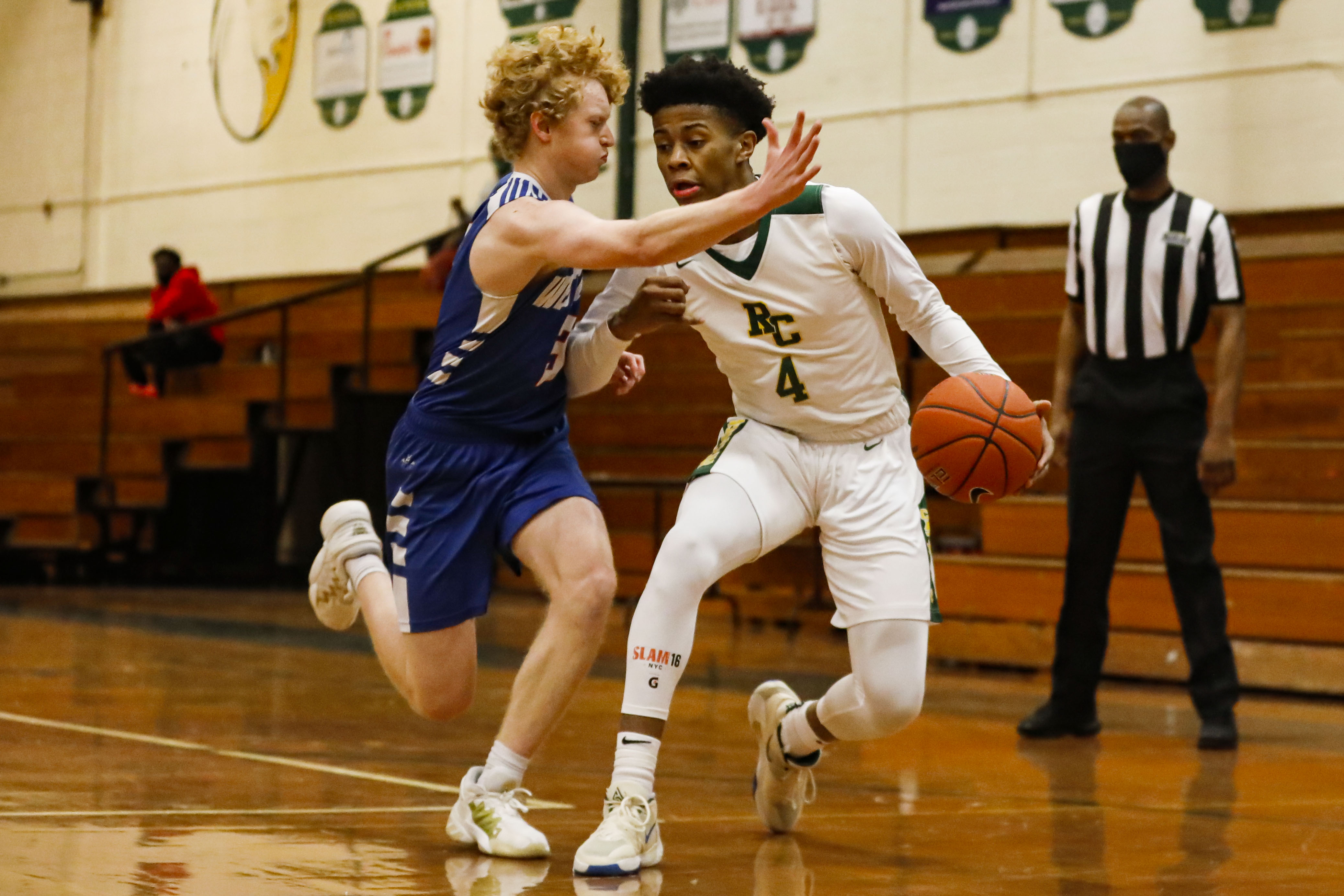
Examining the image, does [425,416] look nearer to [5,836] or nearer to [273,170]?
[5,836]

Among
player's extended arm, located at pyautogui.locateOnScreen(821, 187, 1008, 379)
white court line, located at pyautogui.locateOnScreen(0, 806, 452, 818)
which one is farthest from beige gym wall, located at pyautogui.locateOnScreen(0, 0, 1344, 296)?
white court line, located at pyautogui.locateOnScreen(0, 806, 452, 818)

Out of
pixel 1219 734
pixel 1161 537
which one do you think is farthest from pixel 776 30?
pixel 1219 734

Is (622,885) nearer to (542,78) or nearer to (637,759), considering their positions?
(637,759)

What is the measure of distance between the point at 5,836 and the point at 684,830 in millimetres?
1378

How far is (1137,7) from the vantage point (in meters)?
10.2

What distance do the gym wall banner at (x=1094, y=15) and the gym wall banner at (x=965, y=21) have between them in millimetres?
392

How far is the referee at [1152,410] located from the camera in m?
5.67

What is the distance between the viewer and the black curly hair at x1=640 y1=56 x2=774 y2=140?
3.71 m

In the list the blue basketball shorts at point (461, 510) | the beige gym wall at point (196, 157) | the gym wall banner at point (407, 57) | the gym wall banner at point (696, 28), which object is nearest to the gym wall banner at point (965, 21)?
the gym wall banner at point (696, 28)

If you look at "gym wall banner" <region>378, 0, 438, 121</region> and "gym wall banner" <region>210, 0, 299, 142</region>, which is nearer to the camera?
"gym wall banner" <region>378, 0, 438, 121</region>

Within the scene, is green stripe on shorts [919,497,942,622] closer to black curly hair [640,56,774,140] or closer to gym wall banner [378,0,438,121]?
black curly hair [640,56,774,140]

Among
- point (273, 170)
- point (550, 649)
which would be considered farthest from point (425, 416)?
point (273, 170)

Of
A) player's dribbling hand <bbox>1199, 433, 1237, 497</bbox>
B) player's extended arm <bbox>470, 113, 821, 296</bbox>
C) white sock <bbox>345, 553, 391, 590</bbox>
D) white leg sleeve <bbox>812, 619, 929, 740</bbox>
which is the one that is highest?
player's extended arm <bbox>470, 113, 821, 296</bbox>

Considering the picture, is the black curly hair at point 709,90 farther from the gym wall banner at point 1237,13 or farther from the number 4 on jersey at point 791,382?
the gym wall banner at point 1237,13
